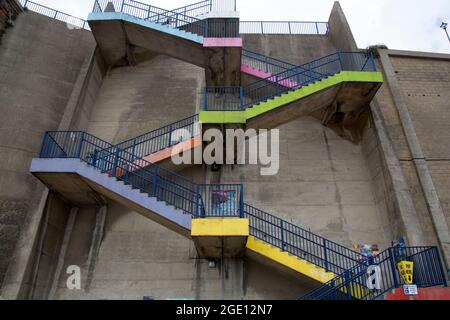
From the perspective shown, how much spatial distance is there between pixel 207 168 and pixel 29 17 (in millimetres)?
10122

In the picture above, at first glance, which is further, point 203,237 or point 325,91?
point 325,91

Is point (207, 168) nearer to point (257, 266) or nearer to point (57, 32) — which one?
point (257, 266)

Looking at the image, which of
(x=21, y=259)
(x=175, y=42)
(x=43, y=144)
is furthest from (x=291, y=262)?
(x=175, y=42)

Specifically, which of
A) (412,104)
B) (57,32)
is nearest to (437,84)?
(412,104)

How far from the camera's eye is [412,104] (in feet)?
41.2

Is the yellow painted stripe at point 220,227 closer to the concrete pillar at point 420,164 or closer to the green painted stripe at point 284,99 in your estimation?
the green painted stripe at point 284,99

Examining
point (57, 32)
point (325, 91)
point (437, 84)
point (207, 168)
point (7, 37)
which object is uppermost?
point (57, 32)

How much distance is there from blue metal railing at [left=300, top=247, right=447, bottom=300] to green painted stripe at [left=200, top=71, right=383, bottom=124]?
17.0 feet

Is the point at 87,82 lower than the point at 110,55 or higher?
lower

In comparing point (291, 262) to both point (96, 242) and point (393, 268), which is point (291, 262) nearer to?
point (393, 268)

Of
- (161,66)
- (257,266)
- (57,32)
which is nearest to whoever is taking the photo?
(257,266)

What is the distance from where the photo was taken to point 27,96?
12.1 meters

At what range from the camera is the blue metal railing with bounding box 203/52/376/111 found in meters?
11.0

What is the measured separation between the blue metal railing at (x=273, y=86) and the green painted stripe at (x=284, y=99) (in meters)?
0.23
